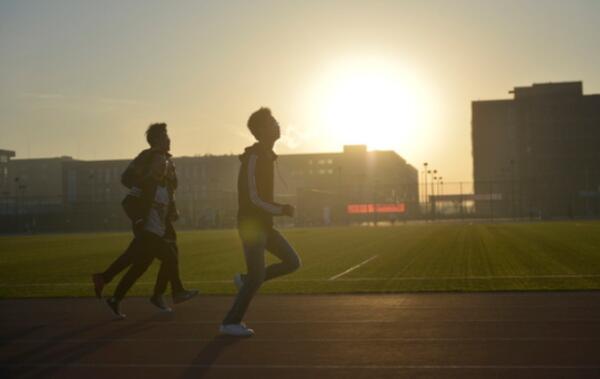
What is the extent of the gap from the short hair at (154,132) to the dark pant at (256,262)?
2.12 meters

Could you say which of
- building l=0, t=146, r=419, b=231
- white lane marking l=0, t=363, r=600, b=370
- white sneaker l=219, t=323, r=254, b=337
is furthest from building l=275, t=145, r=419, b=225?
white lane marking l=0, t=363, r=600, b=370

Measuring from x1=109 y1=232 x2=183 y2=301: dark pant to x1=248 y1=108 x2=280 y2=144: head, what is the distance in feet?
7.01

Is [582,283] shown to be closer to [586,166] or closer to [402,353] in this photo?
[402,353]

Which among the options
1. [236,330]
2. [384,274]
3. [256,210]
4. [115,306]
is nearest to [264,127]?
[256,210]

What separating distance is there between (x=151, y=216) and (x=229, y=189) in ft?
379

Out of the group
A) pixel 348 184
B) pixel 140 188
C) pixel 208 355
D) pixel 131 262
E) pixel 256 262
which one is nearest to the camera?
pixel 208 355

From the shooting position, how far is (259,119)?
7.31 meters

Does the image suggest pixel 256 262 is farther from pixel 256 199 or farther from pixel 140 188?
pixel 140 188

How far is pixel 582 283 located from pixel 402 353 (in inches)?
268

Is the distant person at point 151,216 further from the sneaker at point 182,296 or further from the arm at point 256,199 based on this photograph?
the arm at point 256,199

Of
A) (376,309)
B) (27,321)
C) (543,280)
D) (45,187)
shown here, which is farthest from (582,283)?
(45,187)

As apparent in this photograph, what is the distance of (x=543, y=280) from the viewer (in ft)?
41.7

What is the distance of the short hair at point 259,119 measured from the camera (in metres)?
7.26

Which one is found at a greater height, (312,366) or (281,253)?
(281,253)
